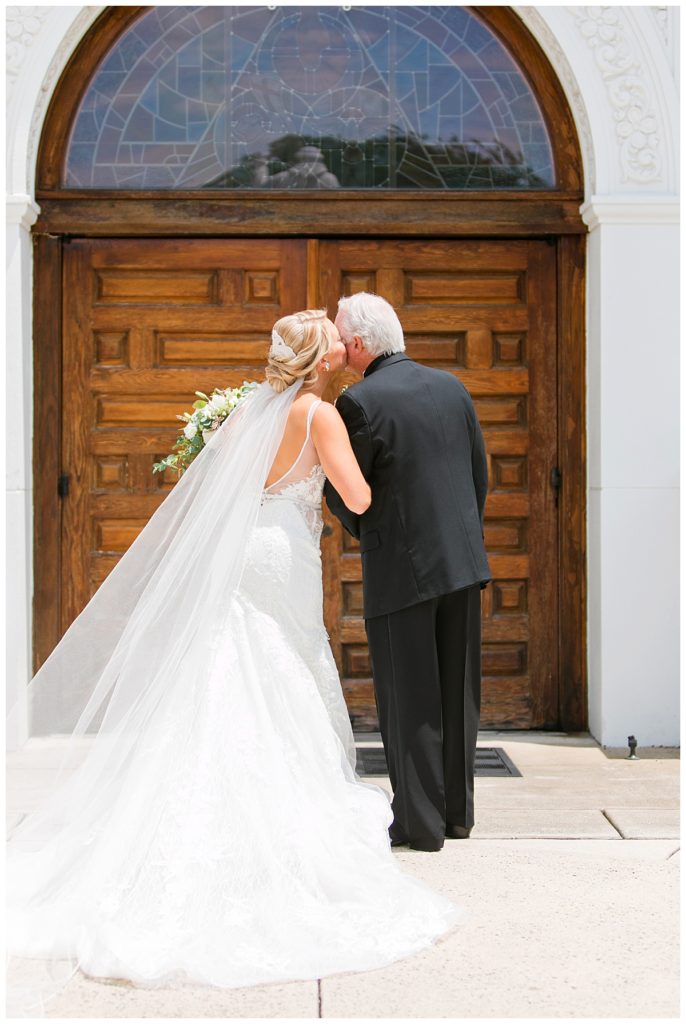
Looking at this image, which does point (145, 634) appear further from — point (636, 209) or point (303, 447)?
point (636, 209)

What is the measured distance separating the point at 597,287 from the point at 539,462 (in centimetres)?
99

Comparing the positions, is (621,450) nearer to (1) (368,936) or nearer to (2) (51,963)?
(1) (368,936)

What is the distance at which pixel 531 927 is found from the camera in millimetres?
3502

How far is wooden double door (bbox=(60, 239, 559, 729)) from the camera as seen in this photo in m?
6.08

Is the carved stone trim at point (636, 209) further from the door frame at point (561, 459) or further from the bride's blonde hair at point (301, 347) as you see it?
the bride's blonde hair at point (301, 347)

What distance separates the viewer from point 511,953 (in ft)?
10.8

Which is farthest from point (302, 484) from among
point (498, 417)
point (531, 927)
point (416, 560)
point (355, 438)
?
point (498, 417)

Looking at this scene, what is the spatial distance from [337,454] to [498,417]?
234 centimetres

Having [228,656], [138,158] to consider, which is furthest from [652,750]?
[138,158]

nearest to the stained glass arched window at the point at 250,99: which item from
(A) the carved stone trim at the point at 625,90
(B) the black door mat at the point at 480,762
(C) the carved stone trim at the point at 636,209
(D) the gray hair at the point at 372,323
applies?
(A) the carved stone trim at the point at 625,90

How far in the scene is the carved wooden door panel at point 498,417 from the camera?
20.1 feet

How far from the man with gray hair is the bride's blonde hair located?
23cm

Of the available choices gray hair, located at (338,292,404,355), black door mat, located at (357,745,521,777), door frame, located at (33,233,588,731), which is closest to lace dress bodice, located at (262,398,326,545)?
gray hair, located at (338,292,404,355)

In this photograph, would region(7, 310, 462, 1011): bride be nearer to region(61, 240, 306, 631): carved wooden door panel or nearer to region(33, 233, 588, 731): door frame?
region(61, 240, 306, 631): carved wooden door panel
